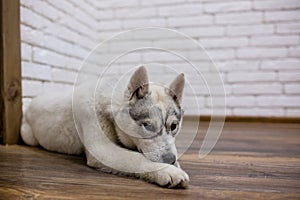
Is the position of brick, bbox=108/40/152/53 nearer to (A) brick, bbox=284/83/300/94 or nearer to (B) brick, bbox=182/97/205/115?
(B) brick, bbox=182/97/205/115

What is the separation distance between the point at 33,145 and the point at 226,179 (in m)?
0.96

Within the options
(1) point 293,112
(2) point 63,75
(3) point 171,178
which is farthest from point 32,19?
(1) point 293,112

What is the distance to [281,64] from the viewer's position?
7.89 ft

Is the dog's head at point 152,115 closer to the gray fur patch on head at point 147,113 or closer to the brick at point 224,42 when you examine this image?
the gray fur patch on head at point 147,113

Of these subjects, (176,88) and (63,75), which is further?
(63,75)

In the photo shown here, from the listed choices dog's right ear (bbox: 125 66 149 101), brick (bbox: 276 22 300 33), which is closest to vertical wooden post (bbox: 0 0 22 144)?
dog's right ear (bbox: 125 66 149 101)

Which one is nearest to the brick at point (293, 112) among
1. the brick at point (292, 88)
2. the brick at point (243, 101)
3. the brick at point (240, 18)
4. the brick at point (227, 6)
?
the brick at point (292, 88)

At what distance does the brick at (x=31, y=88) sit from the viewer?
1.57 m

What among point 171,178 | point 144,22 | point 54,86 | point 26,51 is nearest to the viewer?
point 171,178

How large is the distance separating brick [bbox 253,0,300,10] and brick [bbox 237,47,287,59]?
32 centimetres

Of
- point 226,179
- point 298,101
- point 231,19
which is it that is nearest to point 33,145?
point 226,179

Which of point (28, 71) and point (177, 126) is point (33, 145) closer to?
point (28, 71)

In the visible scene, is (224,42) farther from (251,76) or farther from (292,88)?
(292,88)

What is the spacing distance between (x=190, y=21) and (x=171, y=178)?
193cm
